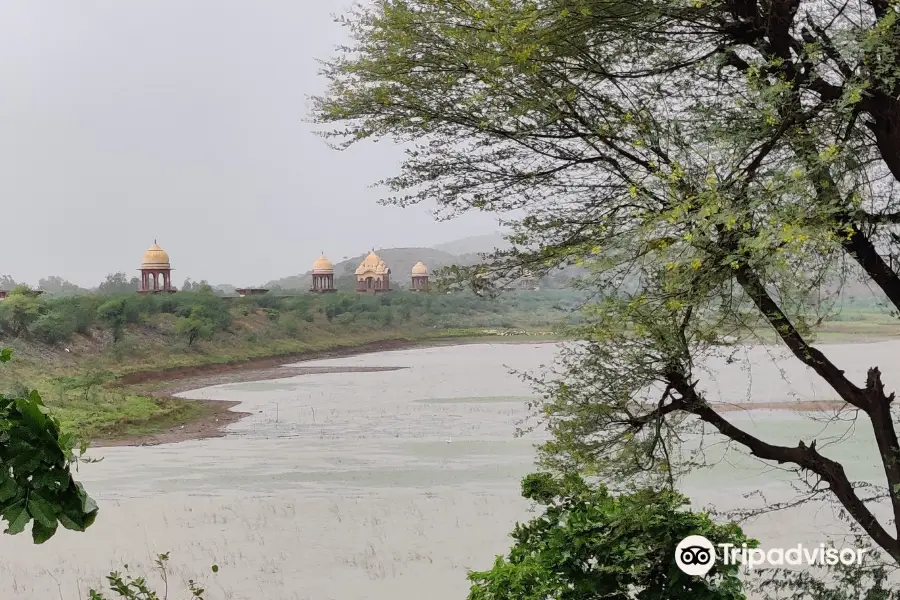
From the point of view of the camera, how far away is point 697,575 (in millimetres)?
2400

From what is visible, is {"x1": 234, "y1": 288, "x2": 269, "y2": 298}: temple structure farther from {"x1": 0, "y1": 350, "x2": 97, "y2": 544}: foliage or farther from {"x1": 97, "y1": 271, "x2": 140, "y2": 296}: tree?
{"x1": 0, "y1": 350, "x2": 97, "y2": 544}: foliage

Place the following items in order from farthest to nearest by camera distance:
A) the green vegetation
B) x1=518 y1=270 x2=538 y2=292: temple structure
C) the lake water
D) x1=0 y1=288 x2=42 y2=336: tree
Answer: x1=0 y1=288 x2=42 y2=336: tree < the green vegetation < the lake water < x1=518 y1=270 x2=538 y2=292: temple structure

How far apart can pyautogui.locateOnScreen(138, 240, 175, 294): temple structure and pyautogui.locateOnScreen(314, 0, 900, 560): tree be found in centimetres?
2368

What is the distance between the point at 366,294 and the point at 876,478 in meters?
21.4

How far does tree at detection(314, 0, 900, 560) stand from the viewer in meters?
2.38

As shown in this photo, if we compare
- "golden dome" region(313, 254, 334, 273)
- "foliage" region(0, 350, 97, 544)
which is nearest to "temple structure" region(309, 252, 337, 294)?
"golden dome" region(313, 254, 334, 273)

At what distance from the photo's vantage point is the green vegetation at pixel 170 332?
38.9 ft

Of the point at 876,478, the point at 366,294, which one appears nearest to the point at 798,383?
the point at 876,478

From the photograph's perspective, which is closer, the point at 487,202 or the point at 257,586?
the point at 487,202

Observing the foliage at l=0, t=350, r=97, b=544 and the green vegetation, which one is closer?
the foliage at l=0, t=350, r=97, b=544

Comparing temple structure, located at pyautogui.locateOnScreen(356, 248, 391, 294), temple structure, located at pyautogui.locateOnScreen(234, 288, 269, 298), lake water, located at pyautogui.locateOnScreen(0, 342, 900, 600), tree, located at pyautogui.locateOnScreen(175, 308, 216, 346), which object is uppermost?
temple structure, located at pyautogui.locateOnScreen(356, 248, 391, 294)

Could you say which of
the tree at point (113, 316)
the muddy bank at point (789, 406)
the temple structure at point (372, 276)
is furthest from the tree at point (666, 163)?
the temple structure at point (372, 276)

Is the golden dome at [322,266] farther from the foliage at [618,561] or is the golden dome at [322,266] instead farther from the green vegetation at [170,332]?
the foliage at [618,561]

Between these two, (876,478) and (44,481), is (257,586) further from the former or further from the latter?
(876,478)
